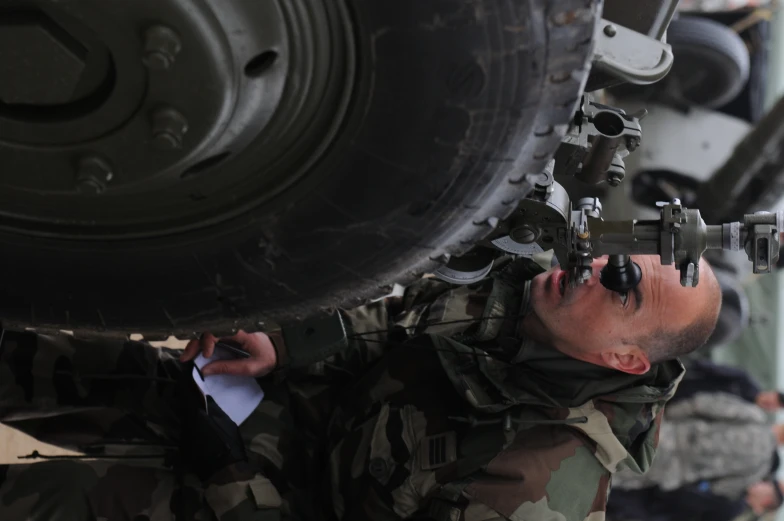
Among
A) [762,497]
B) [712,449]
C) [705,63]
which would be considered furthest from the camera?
[762,497]

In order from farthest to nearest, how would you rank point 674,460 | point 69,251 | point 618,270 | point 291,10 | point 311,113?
point 674,460
point 618,270
point 69,251
point 311,113
point 291,10

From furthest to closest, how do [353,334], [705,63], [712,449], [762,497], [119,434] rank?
[762,497] < [712,449] < [705,63] < [353,334] < [119,434]

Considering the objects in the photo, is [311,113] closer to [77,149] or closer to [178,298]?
[77,149]

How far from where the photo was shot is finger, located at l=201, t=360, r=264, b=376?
1.66 m

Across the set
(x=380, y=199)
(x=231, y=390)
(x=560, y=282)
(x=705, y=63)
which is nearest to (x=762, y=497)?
(x=705, y=63)

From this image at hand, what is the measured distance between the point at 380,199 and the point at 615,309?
0.94 metres

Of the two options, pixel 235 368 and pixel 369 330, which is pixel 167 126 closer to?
pixel 235 368

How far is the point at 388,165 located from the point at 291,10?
195 mm

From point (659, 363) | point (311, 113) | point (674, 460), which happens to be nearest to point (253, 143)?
point (311, 113)

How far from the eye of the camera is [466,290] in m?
1.83

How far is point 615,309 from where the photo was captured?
5.70 feet

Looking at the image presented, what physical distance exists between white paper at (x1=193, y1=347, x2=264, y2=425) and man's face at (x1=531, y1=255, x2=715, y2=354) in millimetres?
579

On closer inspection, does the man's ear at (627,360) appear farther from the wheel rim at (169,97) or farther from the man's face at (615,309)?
the wheel rim at (169,97)

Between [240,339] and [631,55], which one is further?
[240,339]
